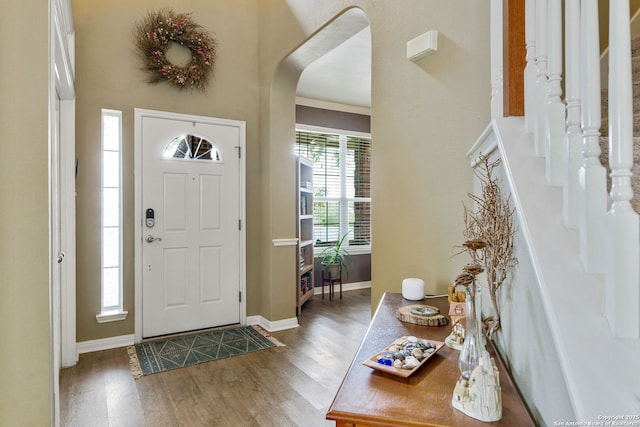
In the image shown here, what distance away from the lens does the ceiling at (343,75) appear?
3.75m

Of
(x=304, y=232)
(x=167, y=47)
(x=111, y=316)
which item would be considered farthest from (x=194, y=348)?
(x=167, y=47)

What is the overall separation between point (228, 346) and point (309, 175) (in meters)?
2.36

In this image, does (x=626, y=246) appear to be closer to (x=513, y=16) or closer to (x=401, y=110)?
(x=513, y=16)

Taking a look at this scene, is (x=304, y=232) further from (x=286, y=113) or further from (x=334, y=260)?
(x=286, y=113)

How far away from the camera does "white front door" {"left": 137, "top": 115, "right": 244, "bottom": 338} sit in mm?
3350

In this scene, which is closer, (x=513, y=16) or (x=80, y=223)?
(x=513, y=16)

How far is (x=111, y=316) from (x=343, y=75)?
11.6 ft

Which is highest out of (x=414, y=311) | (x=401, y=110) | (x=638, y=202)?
(x=401, y=110)

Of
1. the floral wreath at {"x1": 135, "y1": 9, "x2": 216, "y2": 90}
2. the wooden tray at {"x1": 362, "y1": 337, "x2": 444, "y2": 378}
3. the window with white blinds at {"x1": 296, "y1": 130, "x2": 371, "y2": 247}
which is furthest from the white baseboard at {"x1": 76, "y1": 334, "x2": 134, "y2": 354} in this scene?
the wooden tray at {"x1": 362, "y1": 337, "x2": 444, "y2": 378}

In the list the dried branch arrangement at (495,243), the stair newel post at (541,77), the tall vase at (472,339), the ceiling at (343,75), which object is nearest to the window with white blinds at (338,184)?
the ceiling at (343,75)

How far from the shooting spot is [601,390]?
577 mm

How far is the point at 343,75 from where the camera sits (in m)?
4.46

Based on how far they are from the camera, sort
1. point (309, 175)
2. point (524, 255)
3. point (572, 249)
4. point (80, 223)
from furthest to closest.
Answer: point (309, 175) < point (80, 223) < point (524, 255) < point (572, 249)

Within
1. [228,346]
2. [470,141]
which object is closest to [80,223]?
[228,346]
